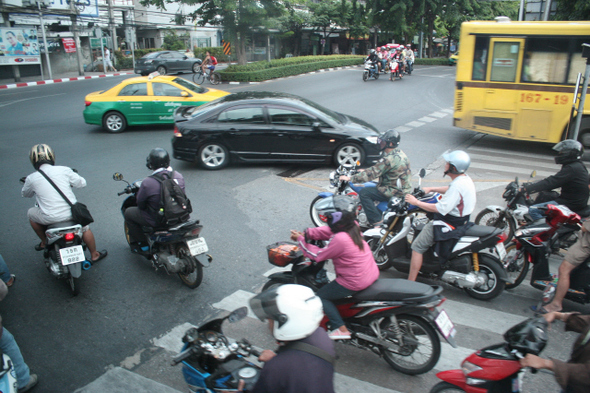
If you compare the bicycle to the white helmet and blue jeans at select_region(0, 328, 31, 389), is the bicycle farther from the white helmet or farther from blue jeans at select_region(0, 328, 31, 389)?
the white helmet

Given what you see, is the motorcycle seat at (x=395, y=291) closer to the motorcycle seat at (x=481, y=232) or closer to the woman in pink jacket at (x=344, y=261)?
the woman in pink jacket at (x=344, y=261)

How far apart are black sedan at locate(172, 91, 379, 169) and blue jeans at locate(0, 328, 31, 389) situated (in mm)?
6557

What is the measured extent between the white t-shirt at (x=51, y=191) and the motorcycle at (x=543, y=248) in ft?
16.9

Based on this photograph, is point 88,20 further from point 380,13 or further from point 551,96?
point 551,96

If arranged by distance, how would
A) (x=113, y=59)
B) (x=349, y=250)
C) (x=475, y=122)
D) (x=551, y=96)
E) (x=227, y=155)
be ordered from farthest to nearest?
(x=113, y=59), (x=475, y=122), (x=551, y=96), (x=227, y=155), (x=349, y=250)

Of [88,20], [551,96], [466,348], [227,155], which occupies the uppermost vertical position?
[88,20]

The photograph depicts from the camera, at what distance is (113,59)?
3516cm

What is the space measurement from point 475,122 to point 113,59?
31.0m

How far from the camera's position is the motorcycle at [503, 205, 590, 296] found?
16.6 feet

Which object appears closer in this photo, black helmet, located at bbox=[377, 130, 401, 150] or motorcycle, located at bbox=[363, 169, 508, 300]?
motorcycle, located at bbox=[363, 169, 508, 300]

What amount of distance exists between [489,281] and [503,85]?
7766 mm

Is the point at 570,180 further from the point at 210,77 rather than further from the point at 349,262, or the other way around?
the point at 210,77

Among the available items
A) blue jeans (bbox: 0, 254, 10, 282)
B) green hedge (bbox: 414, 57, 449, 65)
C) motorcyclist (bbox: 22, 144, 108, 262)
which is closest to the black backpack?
motorcyclist (bbox: 22, 144, 108, 262)

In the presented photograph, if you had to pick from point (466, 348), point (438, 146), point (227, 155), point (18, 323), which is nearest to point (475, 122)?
point (438, 146)
